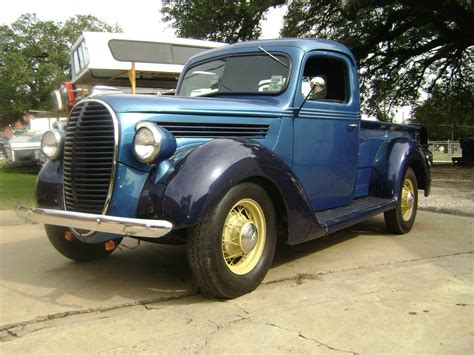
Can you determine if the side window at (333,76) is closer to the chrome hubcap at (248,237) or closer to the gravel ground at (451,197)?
the chrome hubcap at (248,237)

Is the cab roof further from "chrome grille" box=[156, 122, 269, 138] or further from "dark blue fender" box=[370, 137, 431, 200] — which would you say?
"dark blue fender" box=[370, 137, 431, 200]

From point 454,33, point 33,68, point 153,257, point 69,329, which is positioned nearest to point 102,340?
point 69,329

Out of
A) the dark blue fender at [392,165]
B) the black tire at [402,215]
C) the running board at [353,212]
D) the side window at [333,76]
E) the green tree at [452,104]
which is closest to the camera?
the running board at [353,212]

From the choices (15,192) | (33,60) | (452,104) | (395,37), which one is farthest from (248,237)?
(33,60)

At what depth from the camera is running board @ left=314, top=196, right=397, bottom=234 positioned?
4.32 m

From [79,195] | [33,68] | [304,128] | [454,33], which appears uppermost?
[33,68]

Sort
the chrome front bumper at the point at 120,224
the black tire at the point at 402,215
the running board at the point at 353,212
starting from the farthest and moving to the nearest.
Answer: the black tire at the point at 402,215 < the running board at the point at 353,212 < the chrome front bumper at the point at 120,224

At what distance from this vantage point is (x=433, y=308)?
10.8 feet

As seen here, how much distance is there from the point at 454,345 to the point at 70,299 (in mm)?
2611

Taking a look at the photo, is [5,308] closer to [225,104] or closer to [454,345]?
[225,104]

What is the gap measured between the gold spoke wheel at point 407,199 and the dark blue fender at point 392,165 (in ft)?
1.01

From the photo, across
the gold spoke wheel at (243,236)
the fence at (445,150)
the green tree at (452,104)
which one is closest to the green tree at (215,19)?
the green tree at (452,104)

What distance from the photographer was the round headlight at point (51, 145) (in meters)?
3.99

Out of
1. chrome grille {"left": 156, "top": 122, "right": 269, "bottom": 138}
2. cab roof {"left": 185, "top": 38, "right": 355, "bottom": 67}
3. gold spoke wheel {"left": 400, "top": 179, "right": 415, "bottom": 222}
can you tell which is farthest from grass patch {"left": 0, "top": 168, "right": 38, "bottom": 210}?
gold spoke wheel {"left": 400, "top": 179, "right": 415, "bottom": 222}
